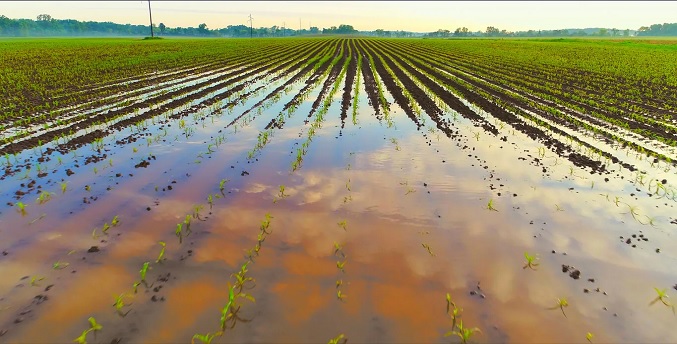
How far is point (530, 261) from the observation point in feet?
14.0

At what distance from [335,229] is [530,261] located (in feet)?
8.00

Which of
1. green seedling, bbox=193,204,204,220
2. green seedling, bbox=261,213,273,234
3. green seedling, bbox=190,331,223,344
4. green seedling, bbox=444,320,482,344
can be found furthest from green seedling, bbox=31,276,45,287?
green seedling, bbox=444,320,482,344

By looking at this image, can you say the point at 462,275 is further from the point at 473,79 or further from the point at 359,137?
the point at 473,79

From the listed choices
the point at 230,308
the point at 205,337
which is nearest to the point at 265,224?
the point at 230,308

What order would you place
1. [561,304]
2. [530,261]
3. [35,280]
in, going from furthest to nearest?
[530,261] < [35,280] < [561,304]

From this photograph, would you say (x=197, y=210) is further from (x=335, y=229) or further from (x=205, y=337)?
(x=205, y=337)

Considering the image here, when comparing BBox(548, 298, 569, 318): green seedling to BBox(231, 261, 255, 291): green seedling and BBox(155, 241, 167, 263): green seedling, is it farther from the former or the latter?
BBox(155, 241, 167, 263): green seedling

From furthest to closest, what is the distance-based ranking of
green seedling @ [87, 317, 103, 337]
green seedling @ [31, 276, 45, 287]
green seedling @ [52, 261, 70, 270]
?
green seedling @ [52, 261, 70, 270], green seedling @ [31, 276, 45, 287], green seedling @ [87, 317, 103, 337]

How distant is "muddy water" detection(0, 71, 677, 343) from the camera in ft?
11.1

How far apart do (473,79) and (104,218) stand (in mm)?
19032

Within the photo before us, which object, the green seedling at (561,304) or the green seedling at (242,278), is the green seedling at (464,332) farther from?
the green seedling at (242,278)

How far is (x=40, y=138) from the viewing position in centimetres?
852

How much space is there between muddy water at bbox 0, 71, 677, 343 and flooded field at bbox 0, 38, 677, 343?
0.02 m

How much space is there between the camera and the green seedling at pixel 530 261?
4.22 meters
